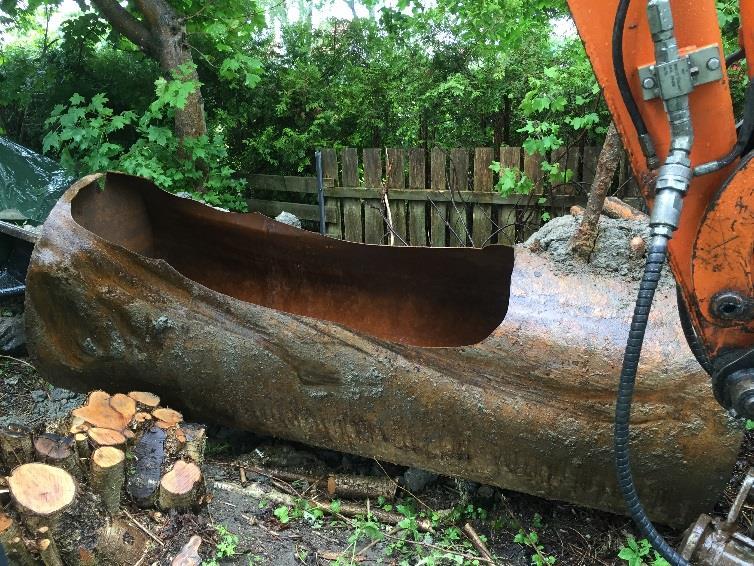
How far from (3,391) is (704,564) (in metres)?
3.14

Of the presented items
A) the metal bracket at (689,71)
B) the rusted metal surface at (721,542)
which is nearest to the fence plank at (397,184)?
the rusted metal surface at (721,542)

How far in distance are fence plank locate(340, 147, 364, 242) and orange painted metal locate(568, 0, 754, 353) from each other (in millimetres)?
3978

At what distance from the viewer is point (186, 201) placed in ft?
10.1

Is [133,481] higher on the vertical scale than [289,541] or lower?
higher

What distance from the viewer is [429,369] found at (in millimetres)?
2148

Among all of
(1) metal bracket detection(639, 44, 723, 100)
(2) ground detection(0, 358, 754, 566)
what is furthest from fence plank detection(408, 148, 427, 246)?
(1) metal bracket detection(639, 44, 723, 100)

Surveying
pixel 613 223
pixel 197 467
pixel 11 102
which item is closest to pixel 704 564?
pixel 613 223

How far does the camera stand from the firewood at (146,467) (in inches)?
79.5

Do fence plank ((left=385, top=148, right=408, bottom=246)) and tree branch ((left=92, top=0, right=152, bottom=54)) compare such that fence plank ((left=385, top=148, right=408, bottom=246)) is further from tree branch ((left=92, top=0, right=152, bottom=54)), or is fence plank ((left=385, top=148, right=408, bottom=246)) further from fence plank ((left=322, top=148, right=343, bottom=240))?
tree branch ((left=92, top=0, right=152, bottom=54))

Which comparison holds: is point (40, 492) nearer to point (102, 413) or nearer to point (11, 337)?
point (102, 413)

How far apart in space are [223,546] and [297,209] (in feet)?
13.2

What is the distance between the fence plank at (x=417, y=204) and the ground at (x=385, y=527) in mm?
2672

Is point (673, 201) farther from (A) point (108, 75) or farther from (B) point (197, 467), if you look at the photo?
(A) point (108, 75)

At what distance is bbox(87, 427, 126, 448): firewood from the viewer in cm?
202
